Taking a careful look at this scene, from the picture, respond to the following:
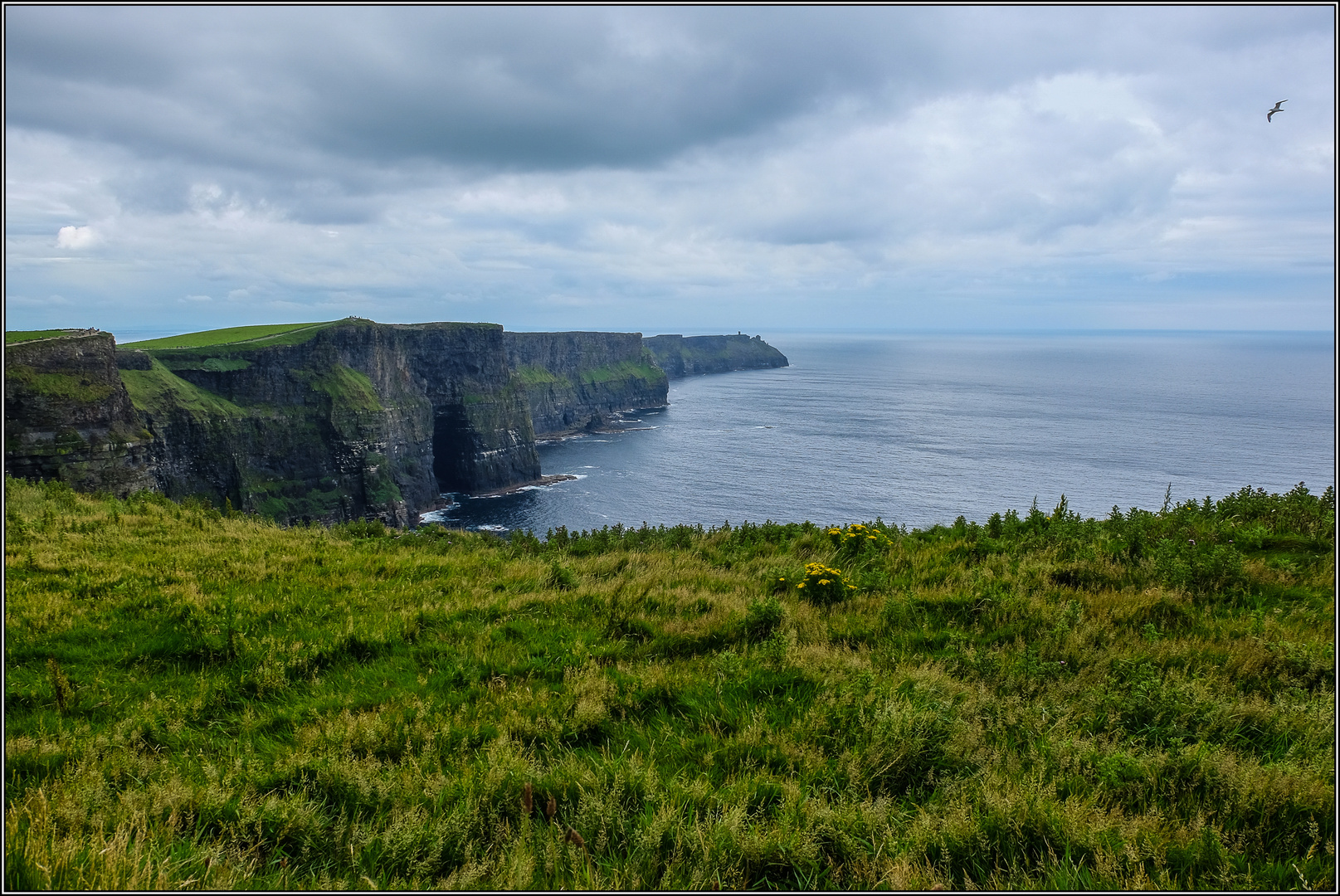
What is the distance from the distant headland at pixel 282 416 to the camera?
5584 centimetres

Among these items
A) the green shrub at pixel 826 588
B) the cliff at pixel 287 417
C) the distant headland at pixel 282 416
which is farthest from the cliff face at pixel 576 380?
the green shrub at pixel 826 588

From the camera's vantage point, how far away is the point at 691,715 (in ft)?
22.7

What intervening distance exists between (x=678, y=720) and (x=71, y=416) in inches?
2729

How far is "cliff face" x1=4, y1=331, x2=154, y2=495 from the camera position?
5344cm

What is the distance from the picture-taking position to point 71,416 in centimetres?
A: 5538

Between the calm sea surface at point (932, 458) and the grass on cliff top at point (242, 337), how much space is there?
30.9m

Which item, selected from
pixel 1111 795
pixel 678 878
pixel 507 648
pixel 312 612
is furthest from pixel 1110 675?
pixel 312 612

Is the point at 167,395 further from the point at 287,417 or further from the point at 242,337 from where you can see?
the point at 242,337

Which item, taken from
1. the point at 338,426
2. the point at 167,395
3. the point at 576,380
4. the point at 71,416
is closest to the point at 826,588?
the point at 71,416

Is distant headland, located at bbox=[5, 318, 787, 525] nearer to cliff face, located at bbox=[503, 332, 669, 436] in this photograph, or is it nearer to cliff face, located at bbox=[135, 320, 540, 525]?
cliff face, located at bbox=[135, 320, 540, 525]

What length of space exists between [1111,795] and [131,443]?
7549 cm

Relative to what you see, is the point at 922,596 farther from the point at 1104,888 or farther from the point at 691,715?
the point at 1104,888

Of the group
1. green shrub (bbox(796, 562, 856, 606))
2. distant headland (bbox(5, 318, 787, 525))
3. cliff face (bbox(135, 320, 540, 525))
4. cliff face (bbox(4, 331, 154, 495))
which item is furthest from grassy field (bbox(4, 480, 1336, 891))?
cliff face (bbox(135, 320, 540, 525))

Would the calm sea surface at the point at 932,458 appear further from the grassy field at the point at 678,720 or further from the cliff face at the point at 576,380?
the grassy field at the point at 678,720
